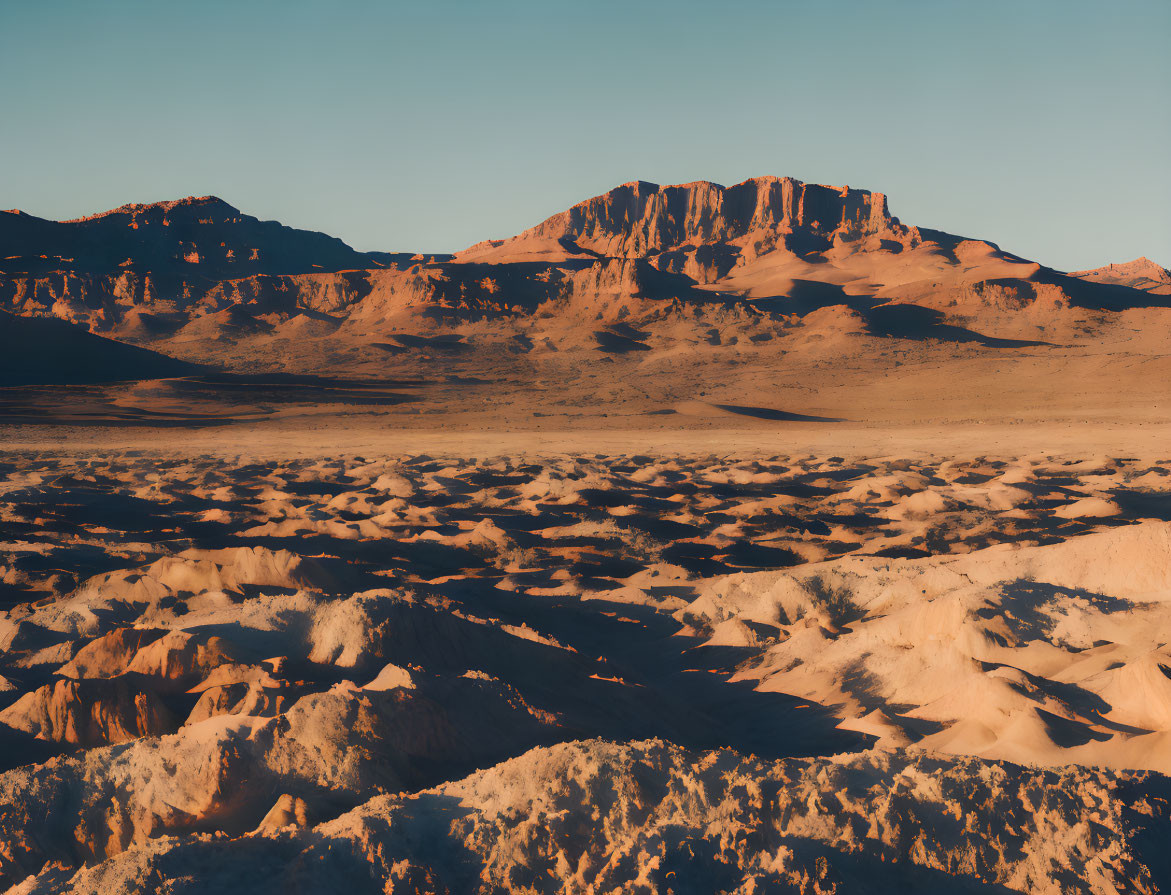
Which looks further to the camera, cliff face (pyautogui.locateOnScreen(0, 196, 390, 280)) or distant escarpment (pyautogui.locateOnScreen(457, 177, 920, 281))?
distant escarpment (pyautogui.locateOnScreen(457, 177, 920, 281))

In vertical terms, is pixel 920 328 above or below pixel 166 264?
below

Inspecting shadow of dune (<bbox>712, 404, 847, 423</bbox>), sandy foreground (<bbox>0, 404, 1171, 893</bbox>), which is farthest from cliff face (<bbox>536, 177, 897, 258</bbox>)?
sandy foreground (<bbox>0, 404, 1171, 893</bbox>)

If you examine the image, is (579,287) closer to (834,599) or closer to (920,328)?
(920,328)

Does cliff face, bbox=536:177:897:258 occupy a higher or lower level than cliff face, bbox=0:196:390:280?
higher

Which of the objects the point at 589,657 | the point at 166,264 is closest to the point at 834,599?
the point at 589,657

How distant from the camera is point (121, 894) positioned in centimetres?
341

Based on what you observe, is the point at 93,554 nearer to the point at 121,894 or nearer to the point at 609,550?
the point at 609,550

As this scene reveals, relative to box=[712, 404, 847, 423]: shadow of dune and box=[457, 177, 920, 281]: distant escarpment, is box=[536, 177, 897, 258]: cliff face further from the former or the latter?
box=[712, 404, 847, 423]: shadow of dune

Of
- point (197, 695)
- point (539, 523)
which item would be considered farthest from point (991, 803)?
point (539, 523)

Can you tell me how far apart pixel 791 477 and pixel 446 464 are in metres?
8.96

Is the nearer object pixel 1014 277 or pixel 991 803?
pixel 991 803

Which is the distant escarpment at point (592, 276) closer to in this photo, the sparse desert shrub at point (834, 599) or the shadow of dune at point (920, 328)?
the shadow of dune at point (920, 328)

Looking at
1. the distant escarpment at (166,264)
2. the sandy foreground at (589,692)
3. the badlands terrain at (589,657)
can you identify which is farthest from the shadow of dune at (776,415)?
the distant escarpment at (166,264)

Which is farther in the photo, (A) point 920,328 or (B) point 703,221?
(B) point 703,221
